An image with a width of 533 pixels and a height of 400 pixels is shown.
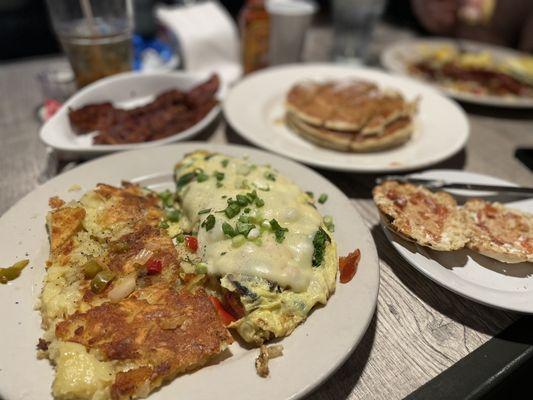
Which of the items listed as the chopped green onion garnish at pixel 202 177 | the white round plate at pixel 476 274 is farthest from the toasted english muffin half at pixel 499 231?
the chopped green onion garnish at pixel 202 177

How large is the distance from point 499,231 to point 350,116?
1214 mm

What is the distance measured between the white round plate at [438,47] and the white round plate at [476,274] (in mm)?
2018

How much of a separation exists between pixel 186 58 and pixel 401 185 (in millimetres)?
2326

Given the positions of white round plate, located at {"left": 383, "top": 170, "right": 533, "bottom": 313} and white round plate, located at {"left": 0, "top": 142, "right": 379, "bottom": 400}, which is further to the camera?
white round plate, located at {"left": 383, "top": 170, "right": 533, "bottom": 313}

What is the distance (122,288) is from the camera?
1.48 m

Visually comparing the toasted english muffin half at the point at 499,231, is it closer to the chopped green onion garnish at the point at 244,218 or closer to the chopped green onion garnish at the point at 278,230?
the chopped green onion garnish at the point at 278,230

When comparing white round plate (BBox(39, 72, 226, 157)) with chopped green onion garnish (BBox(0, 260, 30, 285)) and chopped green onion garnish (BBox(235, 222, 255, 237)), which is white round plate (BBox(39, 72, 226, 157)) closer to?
chopped green onion garnish (BBox(0, 260, 30, 285))

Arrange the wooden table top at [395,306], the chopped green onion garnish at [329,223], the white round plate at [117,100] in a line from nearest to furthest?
the wooden table top at [395,306] < the chopped green onion garnish at [329,223] < the white round plate at [117,100]

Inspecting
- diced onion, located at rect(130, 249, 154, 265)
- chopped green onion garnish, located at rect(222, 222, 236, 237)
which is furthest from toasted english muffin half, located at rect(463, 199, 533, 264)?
diced onion, located at rect(130, 249, 154, 265)

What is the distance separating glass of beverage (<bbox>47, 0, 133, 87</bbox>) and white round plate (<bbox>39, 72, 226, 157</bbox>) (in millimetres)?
196

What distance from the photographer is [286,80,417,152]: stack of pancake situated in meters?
2.62

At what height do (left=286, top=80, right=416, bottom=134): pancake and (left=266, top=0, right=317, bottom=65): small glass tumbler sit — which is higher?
(left=266, top=0, right=317, bottom=65): small glass tumbler

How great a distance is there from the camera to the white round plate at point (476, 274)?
1531mm

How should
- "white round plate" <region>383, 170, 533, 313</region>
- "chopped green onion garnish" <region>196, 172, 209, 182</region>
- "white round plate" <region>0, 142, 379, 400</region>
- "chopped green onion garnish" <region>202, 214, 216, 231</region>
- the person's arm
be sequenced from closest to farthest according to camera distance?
"white round plate" <region>0, 142, 379, 400</region> < "white round plate" <region>383, 170, 533, 313</region> < "chopped green onion garnish" <region>202, 214, 216, 231</region> < "chopped green onion garnish" <region>196, 172, 209, 182</region> < the person's arm
